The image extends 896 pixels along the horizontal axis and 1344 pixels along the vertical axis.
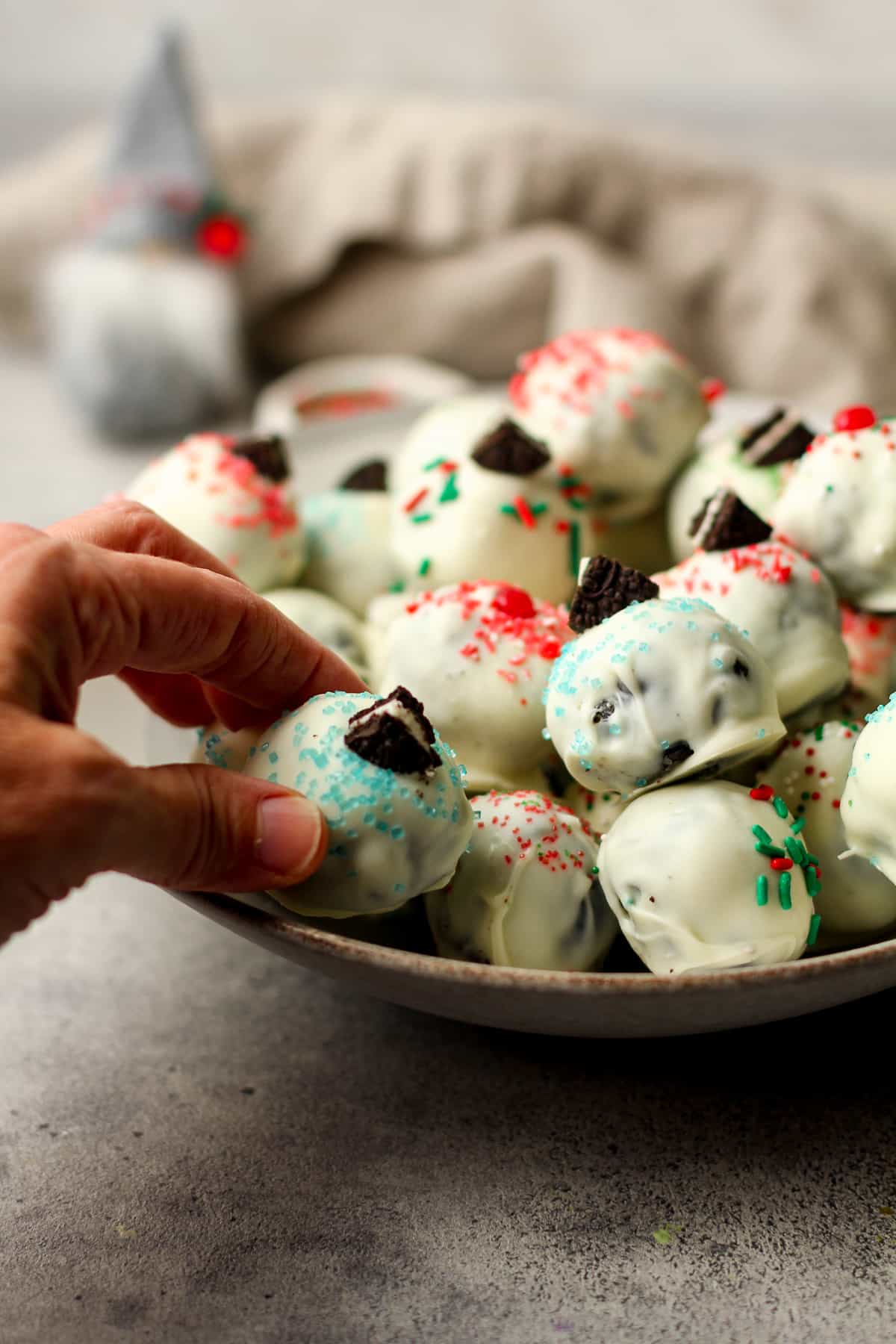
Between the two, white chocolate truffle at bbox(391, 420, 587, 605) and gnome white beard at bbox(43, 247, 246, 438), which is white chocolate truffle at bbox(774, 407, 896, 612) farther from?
gnome white beard at bbox(43, 247, 246, 438)

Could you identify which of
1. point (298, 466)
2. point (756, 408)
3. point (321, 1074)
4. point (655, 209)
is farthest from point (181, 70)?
point (321, 1074)

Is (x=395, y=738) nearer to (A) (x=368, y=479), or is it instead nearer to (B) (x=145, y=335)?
(A) (x=368, y=479)

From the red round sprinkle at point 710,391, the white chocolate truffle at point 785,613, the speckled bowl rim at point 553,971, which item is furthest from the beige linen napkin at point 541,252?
the speckled bowl rim at point 553,971

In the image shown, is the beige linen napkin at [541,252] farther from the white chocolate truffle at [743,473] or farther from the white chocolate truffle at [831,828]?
the white chocolate truffle at [831,828]

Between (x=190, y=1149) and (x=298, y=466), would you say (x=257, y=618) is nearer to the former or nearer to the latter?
(x=190, y=1149)

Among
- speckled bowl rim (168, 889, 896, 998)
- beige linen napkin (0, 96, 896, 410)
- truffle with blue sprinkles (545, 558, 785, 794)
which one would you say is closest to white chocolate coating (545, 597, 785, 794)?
truffle with blue sprinkles (545, 558, 785, 794)

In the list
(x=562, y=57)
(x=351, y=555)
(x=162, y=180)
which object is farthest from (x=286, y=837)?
(x=562, y=57)
